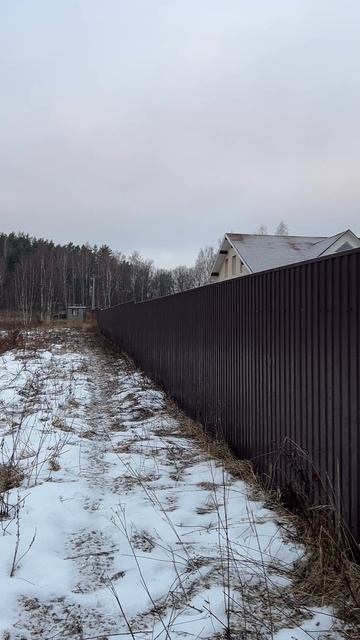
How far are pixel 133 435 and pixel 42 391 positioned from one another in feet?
12.0

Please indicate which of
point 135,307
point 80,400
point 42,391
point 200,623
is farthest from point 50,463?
point 135,307

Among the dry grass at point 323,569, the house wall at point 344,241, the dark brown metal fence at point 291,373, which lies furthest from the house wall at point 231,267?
the dry grass at point 323,569

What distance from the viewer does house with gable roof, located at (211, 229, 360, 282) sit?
24.9 m

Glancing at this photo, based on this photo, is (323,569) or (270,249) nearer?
(323,569)

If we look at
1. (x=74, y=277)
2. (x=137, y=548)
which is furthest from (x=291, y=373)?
(x=74, y=277)

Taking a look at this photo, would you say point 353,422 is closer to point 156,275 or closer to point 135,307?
point 135,307

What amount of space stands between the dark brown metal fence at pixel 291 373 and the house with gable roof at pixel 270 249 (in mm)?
18429

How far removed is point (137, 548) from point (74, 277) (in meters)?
71.6

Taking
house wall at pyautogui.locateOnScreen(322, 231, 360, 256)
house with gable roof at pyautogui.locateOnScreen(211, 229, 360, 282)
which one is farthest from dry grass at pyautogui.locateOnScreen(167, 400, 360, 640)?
house wall at pyautogui.locateOnScreen(322, 231, 360, 256)

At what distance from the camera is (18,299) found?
182 ft

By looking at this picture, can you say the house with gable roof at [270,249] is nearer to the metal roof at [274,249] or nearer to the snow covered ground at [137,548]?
the metal roof at [274,249]

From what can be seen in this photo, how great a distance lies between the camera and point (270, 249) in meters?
27.5

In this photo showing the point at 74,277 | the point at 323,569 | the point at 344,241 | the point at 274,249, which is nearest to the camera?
the point at 323,569

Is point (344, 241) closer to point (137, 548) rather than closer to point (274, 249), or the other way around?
point (274, 249)
